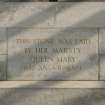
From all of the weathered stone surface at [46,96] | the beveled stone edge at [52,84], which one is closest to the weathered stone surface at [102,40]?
the beveled stone edge at [52,84]

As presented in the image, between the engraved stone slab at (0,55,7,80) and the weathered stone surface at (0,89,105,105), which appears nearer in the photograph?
the weathered stone surface at (0,89,105,105)

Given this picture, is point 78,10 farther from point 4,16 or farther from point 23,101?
point 23,101

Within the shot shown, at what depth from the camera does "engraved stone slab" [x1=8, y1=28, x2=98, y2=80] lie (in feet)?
19.9

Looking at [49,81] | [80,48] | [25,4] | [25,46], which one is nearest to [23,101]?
[49,81]

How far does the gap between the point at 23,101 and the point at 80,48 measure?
62.4 inches


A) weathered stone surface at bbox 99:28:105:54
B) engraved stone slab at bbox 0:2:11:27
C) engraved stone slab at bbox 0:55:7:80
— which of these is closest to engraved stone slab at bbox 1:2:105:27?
engraved stone slab at bbox 0:2:11:27

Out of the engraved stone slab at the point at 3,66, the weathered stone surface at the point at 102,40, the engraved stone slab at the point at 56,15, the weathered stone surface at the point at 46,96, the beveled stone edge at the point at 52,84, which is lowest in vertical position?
the weathered stone surface at the point at 46,96

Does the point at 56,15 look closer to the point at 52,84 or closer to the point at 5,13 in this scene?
the point at 5,13

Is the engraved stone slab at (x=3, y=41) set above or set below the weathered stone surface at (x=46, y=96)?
above

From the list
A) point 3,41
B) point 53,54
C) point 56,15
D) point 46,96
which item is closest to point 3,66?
point 3,41

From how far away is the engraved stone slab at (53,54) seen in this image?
239 inches

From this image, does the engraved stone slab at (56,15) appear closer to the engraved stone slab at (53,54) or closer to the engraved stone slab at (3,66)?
the engraved stone slab at (53,54)

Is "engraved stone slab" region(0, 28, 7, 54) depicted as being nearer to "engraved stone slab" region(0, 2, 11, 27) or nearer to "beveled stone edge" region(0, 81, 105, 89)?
"engraved stone slab" region(0, 2, 11, 27)

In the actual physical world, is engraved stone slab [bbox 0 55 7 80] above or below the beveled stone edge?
above
